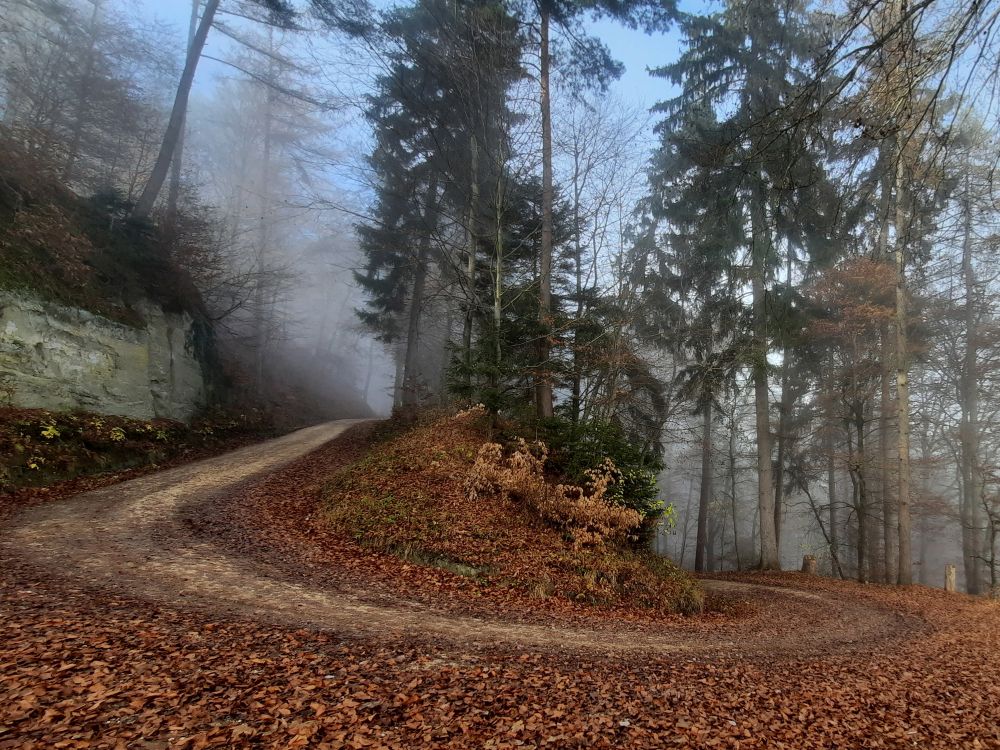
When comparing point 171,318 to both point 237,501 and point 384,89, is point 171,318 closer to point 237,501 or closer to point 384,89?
point 237,501

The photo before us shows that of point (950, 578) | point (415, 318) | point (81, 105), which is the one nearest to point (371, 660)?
point (415, 318)

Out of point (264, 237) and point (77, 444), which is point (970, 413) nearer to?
point (77, 444)

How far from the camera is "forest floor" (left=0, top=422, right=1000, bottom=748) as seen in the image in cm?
307

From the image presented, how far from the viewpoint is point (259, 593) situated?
18.0ft

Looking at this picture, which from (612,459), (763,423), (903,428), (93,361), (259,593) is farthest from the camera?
(763,423)

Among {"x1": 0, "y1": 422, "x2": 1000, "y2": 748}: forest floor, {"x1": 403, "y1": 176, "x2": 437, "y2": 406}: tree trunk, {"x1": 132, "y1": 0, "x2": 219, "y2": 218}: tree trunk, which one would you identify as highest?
{"x1": 132, "y1": 0, "x2": 219, "y2": 218}: tree trunk

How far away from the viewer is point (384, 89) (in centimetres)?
1441

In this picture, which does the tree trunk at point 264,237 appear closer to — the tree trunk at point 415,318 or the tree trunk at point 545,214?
the tree trunk at point 415,318

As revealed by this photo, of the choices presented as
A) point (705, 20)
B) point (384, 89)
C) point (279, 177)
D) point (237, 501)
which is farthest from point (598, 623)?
point (279, 177)

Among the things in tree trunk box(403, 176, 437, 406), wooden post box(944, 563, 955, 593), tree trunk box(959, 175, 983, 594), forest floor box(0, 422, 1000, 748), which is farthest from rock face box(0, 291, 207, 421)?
tree trunk box(959, 175, 983, 594)

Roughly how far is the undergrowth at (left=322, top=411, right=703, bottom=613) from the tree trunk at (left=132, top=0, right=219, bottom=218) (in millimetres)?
11723

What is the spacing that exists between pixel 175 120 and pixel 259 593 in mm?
16415

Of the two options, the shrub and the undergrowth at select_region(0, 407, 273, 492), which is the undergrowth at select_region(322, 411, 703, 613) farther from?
the undergrowth at select_region(0, 407, 273, 492)

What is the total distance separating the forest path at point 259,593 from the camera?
5.04 metres
